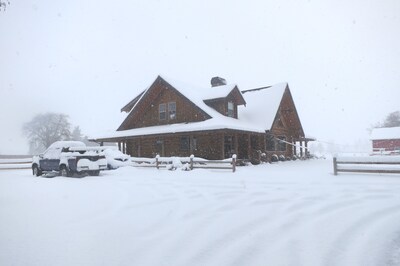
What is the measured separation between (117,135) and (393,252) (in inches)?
929

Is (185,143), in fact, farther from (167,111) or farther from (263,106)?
(263,106)

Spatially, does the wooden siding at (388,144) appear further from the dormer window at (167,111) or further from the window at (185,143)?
the dormer window at (167,111)

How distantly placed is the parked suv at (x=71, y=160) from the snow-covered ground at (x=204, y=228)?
20.4 feet

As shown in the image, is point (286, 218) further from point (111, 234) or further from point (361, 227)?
point (111, 234)

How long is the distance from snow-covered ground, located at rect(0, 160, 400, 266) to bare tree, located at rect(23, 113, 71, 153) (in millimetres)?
60170

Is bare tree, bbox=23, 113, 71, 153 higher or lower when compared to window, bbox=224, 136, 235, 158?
higher

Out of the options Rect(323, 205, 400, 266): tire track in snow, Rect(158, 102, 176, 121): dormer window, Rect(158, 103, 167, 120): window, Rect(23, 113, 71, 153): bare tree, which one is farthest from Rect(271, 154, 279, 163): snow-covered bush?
Rect(23, 113, 71, 153): bare tree

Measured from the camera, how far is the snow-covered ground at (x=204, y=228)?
4363 mm

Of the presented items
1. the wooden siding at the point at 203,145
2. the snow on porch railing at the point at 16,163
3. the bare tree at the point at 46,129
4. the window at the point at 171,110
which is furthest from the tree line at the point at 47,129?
the window at the point at 171,110

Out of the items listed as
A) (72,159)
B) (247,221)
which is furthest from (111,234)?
(72,159)

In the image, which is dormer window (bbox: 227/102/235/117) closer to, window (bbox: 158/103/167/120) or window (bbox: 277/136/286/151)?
window (bbox: 158/103/167/120)

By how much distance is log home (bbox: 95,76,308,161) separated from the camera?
23078mm

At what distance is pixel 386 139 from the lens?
49969 mm

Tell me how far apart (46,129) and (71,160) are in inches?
2245
